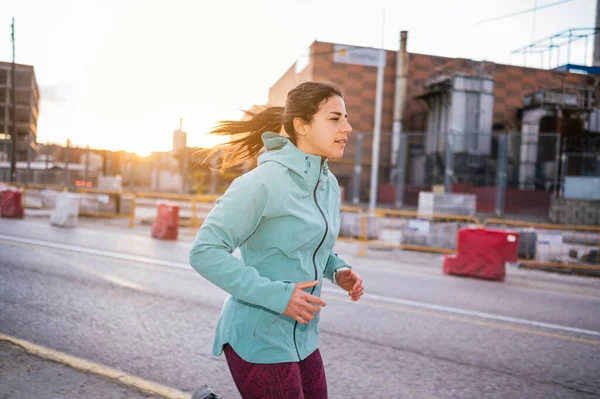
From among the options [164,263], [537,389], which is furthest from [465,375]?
[164,263]

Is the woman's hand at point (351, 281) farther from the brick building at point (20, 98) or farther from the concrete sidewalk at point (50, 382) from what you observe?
the brick building at point (20, 98)

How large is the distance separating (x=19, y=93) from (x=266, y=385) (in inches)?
259

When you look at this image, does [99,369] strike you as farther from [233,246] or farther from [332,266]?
[233,246]

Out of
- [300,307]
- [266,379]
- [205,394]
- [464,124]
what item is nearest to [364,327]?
[205,394]

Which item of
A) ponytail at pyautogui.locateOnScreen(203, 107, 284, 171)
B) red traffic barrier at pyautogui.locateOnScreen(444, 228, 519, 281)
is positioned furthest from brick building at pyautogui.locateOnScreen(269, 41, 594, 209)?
ponytail at pyautogui.locateOnScreen(203, 107, 284, 171)

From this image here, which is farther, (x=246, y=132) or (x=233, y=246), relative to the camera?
(x=246, y=132)

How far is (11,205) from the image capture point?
1727 cm

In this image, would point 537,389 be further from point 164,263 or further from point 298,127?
point 164,263

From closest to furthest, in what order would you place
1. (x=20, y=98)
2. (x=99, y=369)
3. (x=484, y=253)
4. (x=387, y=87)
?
(x=99, y=369) < (x=20, y=98) < (x=484, y=253) < (x=387, y=87)

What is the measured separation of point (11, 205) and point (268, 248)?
18.2 m

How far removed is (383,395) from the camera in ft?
12.0

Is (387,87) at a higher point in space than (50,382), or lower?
higher

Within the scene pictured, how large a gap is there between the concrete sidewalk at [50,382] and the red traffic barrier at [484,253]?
8038 mm

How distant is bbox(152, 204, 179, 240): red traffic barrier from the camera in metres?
14.2
